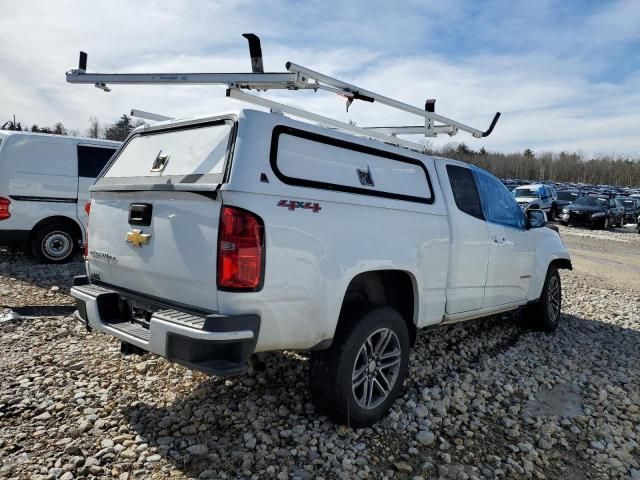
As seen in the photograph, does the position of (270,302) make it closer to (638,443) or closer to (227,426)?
(227,426)

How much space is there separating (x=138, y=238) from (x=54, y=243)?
19.3ft

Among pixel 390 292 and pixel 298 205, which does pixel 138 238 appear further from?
pixel 390 292

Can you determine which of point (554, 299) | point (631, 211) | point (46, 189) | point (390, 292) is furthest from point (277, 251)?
point (631, 211)

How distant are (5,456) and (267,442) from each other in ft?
4.94

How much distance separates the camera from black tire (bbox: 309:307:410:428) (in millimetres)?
3029

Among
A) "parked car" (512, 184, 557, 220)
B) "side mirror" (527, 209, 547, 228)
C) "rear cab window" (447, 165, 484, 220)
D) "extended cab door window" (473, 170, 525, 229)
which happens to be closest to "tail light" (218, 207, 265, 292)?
"rear cab window" (447, 165, 484, 220)

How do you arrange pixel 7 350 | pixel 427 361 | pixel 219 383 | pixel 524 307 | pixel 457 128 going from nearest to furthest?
1. pixel 219 383
2. pixel 7 350
3. pixel 427 361
4. pixel 457 128
5. pixel 524 307

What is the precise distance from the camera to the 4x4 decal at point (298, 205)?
2679 mm

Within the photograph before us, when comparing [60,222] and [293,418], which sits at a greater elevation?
[60,222]

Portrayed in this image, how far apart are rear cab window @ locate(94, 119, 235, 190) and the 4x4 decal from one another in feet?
1.22

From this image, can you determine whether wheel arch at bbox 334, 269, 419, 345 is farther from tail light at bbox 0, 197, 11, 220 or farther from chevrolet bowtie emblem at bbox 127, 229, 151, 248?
tail light at bbox 0, 197, 11, 220

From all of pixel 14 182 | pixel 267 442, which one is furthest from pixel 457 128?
pixel 14 182

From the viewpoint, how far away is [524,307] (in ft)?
19.0

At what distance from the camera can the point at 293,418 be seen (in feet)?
10.8
